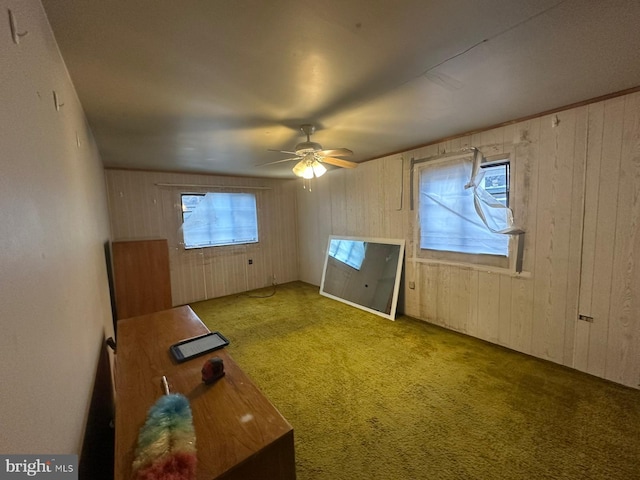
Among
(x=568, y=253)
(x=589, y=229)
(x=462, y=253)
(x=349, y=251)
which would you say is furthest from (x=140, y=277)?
(x=589, y=229)

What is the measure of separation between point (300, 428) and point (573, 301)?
8.27ft

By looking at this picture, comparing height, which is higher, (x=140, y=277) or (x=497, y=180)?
(x=497, y=180)

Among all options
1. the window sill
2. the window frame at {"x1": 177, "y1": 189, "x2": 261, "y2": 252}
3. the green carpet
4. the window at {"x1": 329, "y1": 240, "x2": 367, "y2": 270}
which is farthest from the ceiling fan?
the window frame at {"x1": 177, "y1": 189, "x2": 261, "y2": 252}

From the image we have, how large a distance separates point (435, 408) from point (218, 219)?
4230 millimetres

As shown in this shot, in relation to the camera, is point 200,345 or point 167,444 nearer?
point 167,444

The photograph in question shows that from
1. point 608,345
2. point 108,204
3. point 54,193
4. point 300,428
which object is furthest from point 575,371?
point 108,204

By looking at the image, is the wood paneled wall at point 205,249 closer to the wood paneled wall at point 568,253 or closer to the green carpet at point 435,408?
the green carpet at point 435,408

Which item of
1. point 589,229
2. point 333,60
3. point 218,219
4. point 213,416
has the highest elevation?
point 333,60

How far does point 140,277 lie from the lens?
305cm

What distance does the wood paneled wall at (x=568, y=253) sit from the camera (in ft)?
6.69

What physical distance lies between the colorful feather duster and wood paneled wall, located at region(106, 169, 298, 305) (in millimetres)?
3899

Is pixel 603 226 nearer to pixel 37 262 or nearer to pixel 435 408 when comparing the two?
pixel 435 408

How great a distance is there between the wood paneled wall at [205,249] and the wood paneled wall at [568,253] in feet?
10.4

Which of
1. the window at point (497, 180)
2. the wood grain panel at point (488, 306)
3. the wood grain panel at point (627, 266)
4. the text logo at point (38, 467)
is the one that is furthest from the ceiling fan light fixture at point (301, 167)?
the wood grain panel at point (627, 266)
